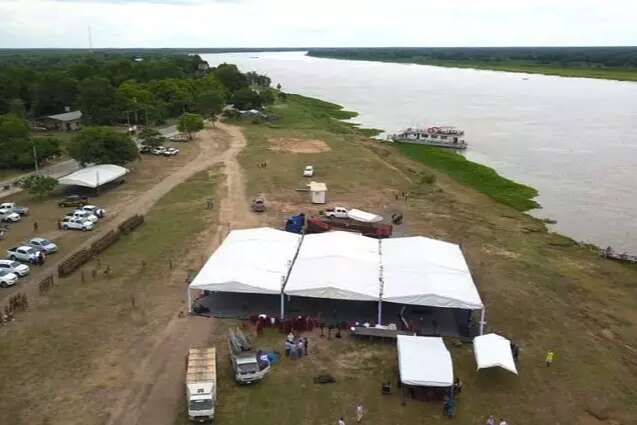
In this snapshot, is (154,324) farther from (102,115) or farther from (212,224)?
(102,115)

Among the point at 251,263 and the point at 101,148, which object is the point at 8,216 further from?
the point at 251,263

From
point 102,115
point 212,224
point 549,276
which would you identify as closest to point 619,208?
point 549,276

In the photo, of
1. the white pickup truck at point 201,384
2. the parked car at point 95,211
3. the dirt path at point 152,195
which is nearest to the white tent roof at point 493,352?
the white pickup truck at point 201,384

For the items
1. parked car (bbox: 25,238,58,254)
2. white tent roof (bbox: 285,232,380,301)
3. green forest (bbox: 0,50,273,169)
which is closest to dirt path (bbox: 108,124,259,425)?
white tent roof (bbox: 285,232,380,301)

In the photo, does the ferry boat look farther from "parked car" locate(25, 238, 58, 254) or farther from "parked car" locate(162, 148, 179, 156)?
"parked car" locate(25, 238, 58, 254)

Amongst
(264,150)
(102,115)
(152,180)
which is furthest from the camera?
(102,115)

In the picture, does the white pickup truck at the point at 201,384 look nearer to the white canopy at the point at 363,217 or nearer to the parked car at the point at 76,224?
the white canopy at the point at 363,217
